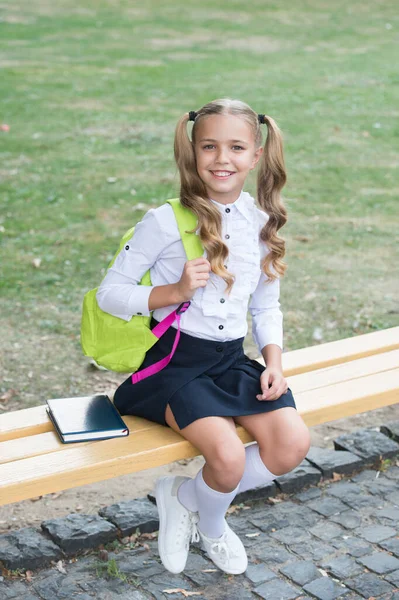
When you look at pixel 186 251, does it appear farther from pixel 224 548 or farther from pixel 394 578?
pixel 394 578

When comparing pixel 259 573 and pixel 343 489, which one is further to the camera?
pixel 343 489

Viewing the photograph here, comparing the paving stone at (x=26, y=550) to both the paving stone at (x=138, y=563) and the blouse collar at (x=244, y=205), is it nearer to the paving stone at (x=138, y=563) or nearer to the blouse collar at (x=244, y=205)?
the paving stone at (x=138, y=563)

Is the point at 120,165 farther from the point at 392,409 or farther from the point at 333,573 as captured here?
the point at 333,573

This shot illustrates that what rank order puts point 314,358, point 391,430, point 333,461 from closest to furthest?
1. point 314,358
2. point 333,461
3. point 391,430

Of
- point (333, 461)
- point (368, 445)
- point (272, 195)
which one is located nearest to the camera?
point (272, 195)

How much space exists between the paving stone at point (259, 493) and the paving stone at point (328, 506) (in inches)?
5.9

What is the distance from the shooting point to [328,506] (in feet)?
12.4

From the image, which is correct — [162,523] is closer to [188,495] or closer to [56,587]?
[188,495]

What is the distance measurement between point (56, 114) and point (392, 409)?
686cm

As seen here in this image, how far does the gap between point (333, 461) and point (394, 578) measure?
798 mm

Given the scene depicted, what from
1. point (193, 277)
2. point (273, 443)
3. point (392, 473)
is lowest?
point (392, 473)

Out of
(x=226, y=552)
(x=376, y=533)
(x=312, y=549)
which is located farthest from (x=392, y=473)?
(x=226, y=552)

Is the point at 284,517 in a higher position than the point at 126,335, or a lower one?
lower

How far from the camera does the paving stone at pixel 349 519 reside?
3.66m
